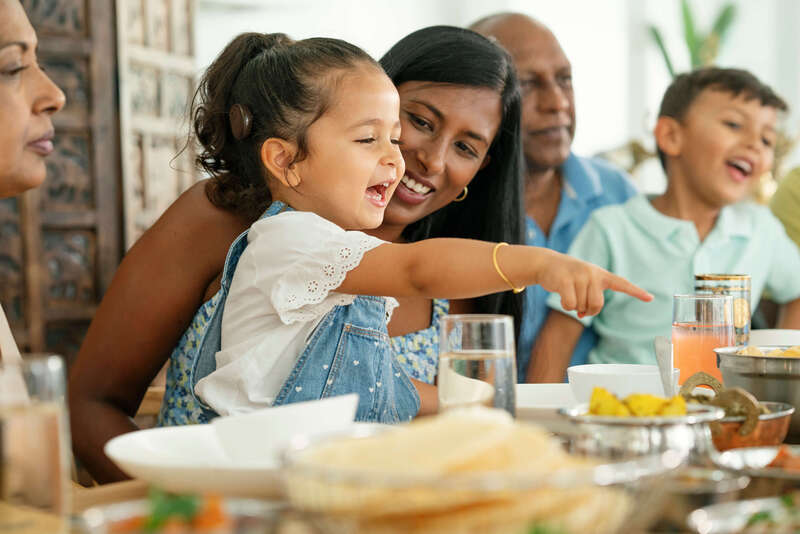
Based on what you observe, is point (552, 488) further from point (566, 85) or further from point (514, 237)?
point (566, 85)

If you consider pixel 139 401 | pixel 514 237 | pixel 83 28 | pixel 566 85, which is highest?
pixel 83 28

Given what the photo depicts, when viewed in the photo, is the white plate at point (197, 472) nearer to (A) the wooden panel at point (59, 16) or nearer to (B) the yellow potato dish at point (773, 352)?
(B) the yellow potato dish at point (773, 352)

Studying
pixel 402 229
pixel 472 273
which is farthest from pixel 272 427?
pixel 402 229

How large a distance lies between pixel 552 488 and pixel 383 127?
1.18 metres

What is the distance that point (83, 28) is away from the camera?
3768 mm

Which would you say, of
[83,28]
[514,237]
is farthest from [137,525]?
[83,28]

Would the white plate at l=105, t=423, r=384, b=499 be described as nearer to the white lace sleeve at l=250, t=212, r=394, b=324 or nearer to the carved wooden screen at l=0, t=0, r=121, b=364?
the white lace sleeve at l=250, t=212, r=394, b=324

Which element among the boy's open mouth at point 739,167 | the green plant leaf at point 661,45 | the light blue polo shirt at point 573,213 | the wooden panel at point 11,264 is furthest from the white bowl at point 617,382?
the green plant leaf at point 661,45

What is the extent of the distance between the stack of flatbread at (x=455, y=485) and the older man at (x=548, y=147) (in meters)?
2.03

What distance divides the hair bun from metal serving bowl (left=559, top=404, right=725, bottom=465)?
1.04 metres

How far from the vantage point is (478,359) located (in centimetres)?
98

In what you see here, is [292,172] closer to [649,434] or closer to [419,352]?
[419,352]

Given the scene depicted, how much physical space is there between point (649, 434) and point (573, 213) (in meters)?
2.02

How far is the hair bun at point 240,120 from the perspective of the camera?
69.6 inches
